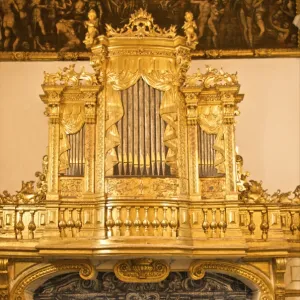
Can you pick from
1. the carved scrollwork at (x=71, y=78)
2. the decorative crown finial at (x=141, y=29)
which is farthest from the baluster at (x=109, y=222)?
the decorative crown finial at (x=141, y=29)

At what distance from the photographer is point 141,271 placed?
Result: 51.2 feet

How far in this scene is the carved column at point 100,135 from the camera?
15008 millimetres

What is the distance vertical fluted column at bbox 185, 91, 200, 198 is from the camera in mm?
15344

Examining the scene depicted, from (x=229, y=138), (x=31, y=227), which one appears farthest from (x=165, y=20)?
(x=31, y=227)

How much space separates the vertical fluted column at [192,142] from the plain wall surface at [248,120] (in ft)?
8.51

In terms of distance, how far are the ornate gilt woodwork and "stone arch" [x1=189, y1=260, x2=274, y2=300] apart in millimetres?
19

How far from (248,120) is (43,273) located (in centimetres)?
569

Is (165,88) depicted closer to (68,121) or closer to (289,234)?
(68,121)

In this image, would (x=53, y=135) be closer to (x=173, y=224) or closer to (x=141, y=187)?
(x=141, y=187)

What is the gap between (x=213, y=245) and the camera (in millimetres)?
14961

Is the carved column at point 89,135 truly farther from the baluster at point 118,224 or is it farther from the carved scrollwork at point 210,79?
the carved scrollwork at point 210,79

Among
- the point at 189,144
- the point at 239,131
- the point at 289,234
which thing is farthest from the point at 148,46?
the point at 289,234

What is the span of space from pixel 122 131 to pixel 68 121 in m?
1.06

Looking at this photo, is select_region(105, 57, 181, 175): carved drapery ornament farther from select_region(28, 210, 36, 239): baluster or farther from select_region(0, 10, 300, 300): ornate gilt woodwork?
select_region(28, 210, 36, 239): baluster
